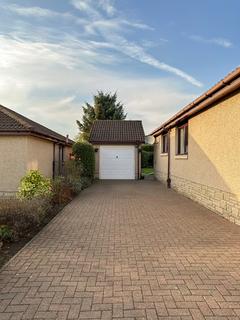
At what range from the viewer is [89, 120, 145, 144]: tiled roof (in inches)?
901

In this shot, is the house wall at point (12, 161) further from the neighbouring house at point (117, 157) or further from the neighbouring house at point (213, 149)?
the neighbouring house at point (117, 157)

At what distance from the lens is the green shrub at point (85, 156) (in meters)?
18.3

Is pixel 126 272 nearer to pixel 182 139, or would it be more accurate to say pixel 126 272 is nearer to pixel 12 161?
pixel 12 161

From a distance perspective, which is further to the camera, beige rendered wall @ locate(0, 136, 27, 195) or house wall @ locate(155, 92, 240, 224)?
beige rendered wall @ locate(0, 136, 27, 195)

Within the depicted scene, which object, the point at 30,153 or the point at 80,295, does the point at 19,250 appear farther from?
the point at 30,153

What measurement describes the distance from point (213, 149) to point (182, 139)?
483 centimetres

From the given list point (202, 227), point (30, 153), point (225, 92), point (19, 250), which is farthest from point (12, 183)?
point (225, 92)

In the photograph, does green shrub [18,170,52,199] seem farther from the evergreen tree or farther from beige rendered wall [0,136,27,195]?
the evergreen tree

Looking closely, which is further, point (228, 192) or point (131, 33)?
point (131, 33)

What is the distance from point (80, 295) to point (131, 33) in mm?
12013

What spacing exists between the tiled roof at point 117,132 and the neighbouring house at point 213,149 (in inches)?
342

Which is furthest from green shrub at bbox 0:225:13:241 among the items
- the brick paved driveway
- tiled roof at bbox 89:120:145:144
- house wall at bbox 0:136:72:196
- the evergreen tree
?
the evergreen tree

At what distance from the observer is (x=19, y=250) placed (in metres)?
5.80

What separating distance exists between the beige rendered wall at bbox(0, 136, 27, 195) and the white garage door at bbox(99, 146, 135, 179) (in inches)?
429
